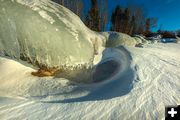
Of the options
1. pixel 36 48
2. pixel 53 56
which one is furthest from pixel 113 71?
pixel 36 48

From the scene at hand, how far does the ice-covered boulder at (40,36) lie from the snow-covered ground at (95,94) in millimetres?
205

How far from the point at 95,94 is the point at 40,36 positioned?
3.21 feet

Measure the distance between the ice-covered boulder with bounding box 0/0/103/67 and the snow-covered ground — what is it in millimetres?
205

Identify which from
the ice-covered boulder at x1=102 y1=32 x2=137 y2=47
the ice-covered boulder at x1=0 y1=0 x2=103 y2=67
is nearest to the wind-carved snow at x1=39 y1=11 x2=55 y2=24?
the ice-covered boulder at x1=0 y1=0 x2=103 y2=67

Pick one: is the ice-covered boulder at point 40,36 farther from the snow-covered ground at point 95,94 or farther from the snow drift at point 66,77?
the snow-covered ground at point 95,94

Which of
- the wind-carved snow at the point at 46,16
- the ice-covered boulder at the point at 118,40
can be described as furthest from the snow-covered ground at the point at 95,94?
the ice-covered boulder at the point at 118,40

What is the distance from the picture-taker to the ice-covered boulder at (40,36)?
7.67 ft

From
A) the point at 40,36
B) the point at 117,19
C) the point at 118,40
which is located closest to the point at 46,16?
the point at 40,36

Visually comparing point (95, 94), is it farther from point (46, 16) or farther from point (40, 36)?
point (46, 16)

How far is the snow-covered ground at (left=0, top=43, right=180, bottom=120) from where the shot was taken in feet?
5.23

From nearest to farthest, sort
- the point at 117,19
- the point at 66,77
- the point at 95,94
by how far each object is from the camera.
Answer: the point at 95,94 → the point at 66,77 → the point at 117,19

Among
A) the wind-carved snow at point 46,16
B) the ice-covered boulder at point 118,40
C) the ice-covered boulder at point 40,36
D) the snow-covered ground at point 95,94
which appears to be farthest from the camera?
the ice-covered boulder at point 118,40

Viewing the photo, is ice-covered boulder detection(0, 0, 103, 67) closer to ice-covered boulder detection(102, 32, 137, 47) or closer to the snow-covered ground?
the snow-covered ground

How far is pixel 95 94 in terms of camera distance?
6.40 feet
